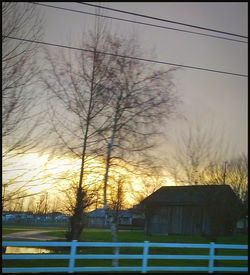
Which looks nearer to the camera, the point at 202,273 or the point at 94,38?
the point at 202,273

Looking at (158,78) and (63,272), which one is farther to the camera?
(158,78)

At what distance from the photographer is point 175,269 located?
13812 millimetres

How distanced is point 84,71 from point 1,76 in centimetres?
434

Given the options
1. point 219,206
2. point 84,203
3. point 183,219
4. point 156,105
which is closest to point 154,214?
point 183,219

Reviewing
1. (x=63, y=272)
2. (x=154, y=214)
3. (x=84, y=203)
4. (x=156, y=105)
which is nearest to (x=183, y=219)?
(x=154, y=214)

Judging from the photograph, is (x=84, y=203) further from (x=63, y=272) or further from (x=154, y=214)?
(x=154, y=214)

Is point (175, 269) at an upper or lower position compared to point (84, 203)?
lower

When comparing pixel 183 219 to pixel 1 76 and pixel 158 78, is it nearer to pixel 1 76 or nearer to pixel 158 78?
pixel 158 78

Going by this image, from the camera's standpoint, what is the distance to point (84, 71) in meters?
17.1

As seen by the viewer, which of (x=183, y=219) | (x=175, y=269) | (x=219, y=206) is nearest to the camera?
(x=175, y=269)

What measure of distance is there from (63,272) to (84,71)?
8.12m

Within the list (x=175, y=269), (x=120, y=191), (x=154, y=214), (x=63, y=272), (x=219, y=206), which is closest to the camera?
(x=63, y=272)

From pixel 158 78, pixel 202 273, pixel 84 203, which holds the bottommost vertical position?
pixel 202 273

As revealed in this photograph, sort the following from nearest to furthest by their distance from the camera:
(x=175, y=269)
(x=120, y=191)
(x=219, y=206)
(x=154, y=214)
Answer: (x=175, y=269) → (x=120, y=191) → (x=219, y=206) → (x=154, y=214)
